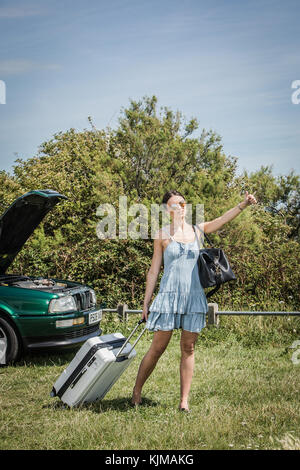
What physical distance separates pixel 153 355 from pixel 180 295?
612 mm

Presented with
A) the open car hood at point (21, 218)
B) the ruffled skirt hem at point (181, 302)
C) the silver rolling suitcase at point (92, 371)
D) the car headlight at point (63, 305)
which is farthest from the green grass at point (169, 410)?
the open car hood at point (21, 218)

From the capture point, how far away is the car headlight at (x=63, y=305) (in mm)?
5971

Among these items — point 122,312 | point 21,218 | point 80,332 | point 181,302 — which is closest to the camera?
point 181,302

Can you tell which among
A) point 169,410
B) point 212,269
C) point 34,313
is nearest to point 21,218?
point 34,313

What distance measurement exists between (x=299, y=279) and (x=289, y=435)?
507cm

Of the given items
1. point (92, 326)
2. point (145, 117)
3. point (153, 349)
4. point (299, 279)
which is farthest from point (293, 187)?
point (153, 349)

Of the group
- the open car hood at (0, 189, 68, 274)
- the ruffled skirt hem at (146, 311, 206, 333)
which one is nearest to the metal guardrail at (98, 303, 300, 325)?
the open car hood at (0, 189, 68, 274)

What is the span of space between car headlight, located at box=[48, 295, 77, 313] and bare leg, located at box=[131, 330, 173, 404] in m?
1.90

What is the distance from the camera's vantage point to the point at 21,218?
633 cm

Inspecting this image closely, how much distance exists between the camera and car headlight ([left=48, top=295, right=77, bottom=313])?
5.97 m

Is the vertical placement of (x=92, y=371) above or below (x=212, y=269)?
below

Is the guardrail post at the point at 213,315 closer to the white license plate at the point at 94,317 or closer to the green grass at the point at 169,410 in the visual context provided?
the green grass at the point at 169,410

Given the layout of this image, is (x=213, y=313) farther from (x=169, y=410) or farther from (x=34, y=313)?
(x=169, y=410)
